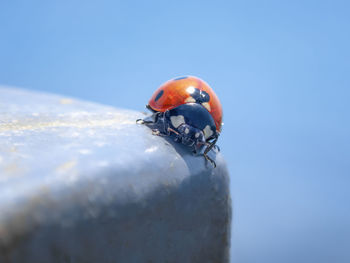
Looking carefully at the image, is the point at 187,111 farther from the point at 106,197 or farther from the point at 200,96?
the point at 106,197

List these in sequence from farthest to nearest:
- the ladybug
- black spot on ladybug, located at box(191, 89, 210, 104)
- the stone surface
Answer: black spot on ladybug, located at box(191, 89, 210, 104), the ladybug, the stone surface

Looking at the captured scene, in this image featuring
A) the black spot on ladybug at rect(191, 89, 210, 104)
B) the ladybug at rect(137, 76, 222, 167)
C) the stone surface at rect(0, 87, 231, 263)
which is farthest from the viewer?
the black spot on ladybug at rect(191, 89, 210, 104)

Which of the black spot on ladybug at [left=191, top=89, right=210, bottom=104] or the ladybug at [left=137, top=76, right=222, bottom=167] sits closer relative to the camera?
the ladybug at [left=137, top=76, right=222, bottom=167]

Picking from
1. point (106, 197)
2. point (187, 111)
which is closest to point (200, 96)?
point (187, 111)

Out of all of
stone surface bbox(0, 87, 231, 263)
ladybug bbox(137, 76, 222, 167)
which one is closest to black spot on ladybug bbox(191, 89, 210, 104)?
ladybug bbox(137, 76, 222, 167)

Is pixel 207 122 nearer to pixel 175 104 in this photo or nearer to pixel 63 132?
pixel 175 104

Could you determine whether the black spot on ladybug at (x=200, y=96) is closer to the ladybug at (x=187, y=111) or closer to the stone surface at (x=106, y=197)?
the ladybug at (x=187, y=111)

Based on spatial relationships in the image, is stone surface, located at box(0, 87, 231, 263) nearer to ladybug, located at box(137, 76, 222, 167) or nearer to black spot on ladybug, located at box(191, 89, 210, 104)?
ladybug, located at box(137, 76, 222, 167)
